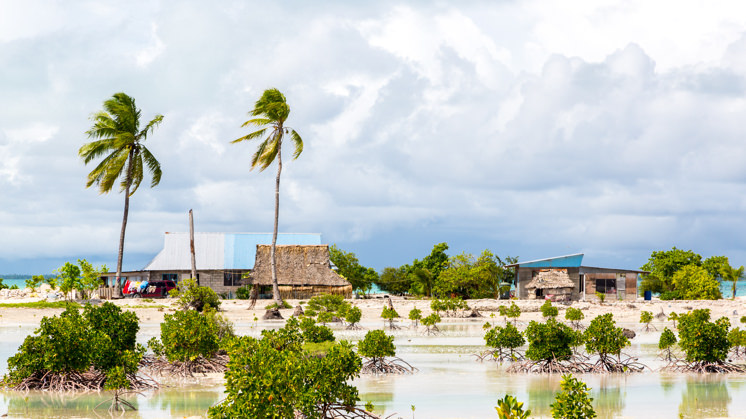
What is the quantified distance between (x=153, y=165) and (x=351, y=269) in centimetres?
1703

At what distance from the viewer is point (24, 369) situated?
14359mm

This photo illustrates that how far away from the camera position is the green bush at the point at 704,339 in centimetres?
1722

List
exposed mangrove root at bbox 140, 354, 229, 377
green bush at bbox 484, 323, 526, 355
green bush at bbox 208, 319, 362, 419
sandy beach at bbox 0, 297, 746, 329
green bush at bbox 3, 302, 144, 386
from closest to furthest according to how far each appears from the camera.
Result: green bush at bbox 208, 319, 362, 419 < green bush at bbox 3, 302, 144, 386 < exposed mangrove root at bbox 140, 354, 229, 377 < green bush at bbox 484, 323, 526, 355 < sandy beach at bbox 0, 297, 746, 329

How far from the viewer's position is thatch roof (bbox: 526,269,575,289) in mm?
47844

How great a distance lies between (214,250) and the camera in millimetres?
54656

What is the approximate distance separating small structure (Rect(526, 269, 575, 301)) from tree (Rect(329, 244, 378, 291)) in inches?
524

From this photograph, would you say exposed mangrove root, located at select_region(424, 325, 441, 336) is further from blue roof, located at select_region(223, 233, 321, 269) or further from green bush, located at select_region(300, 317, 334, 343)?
blue roof, located at select_region(223, 233, 321, 269)

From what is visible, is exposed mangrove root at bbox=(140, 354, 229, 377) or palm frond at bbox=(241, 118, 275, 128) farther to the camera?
palm frond at bbox=(241, 118, 275, 128)

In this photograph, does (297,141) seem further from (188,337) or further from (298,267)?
(188,337)

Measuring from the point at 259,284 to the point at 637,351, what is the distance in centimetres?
2918

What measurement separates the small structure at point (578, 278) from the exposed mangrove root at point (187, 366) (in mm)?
34174

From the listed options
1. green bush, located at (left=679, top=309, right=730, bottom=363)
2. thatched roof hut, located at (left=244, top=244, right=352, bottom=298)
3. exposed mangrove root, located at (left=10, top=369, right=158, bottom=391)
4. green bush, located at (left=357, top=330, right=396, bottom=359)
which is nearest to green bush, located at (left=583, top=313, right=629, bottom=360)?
green bush, located at (left=679, top=309, right=730, bottom=363)

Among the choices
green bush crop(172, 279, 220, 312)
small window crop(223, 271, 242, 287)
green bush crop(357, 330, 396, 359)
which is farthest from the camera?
small window crop(223, 271, 242, 287)

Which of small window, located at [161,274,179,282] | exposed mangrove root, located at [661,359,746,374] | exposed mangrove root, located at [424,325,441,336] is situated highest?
small window, located at [161,274,179,282]
